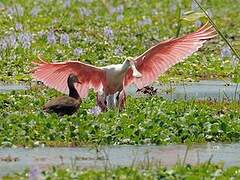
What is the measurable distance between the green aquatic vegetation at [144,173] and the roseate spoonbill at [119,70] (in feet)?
12.4

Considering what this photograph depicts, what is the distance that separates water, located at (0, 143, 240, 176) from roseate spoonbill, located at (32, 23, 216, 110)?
7.15ft

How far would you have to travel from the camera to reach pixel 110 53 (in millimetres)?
19797

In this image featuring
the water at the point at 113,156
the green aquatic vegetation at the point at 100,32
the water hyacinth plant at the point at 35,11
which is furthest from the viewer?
the water hyacinth plant at the point at 35,11

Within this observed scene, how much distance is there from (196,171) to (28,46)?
9.94 meters

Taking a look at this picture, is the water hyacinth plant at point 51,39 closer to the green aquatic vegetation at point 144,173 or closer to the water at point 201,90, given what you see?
the water at point 201,90

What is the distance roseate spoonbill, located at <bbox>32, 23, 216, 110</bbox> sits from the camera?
1362cm

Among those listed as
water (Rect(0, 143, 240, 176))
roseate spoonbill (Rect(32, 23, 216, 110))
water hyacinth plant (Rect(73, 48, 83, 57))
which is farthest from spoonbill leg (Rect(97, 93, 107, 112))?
water hyacinth plant (Rect(73, 48, 83, 57))

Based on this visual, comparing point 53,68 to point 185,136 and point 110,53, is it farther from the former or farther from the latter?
point 110,53

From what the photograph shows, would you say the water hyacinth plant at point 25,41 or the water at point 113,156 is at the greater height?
the water hyacinth plant at point 25,41

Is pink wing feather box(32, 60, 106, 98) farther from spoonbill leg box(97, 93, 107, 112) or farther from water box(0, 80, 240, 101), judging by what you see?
water box(0, 80, 240, 101)

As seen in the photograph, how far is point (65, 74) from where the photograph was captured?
13.9 meters

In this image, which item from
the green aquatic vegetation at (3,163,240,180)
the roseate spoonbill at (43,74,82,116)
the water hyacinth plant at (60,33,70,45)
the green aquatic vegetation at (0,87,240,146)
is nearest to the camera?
the green aquatic vegetation at (3,163,240,180)

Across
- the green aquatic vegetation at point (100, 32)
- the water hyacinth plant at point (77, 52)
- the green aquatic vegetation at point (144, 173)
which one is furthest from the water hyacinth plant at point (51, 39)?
the green aquatic vegetation at point (144, 173)

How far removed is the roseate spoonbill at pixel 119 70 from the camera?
13.6 m
